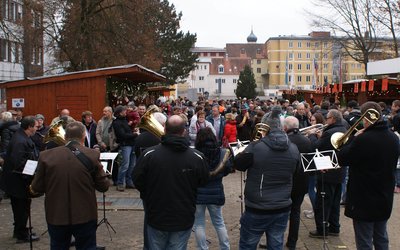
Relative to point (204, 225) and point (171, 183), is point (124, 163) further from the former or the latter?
point (171, 183)

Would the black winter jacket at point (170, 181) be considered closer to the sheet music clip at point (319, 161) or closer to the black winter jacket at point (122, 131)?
the sheet music clip at point (319, 161)

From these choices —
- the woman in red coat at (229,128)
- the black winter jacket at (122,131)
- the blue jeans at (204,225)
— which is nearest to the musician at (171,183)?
the blue jeans at (204,225)

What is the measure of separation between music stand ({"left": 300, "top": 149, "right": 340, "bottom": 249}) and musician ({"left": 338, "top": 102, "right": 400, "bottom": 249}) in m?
0.64

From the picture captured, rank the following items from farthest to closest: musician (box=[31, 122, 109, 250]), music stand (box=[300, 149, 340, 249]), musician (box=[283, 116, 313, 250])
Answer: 1. musician (box=[283, 116, 313, 250])
2. music stand (box=[300, 149, 340, 249])
3. musician (box=[31, 122, 109, 250])

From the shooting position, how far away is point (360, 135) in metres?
5.25

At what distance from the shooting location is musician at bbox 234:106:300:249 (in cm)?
493

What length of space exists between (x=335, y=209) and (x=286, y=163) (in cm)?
277

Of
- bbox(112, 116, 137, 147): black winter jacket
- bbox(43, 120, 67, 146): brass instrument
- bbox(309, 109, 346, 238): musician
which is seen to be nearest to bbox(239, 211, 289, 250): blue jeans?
bbox(309, 109, 346, 238): musician

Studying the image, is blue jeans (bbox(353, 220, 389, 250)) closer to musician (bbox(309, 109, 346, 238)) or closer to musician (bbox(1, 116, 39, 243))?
musician (bbox(309, 109, 346, 238))

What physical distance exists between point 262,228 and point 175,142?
1.39m

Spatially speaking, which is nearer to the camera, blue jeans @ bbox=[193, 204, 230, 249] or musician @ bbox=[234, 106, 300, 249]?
musician @ bbox=[234, 106, 300, 249]

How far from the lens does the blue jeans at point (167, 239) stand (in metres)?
4.61

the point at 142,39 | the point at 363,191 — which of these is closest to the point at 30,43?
the point at 142,39

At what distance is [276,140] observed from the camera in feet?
16.4
